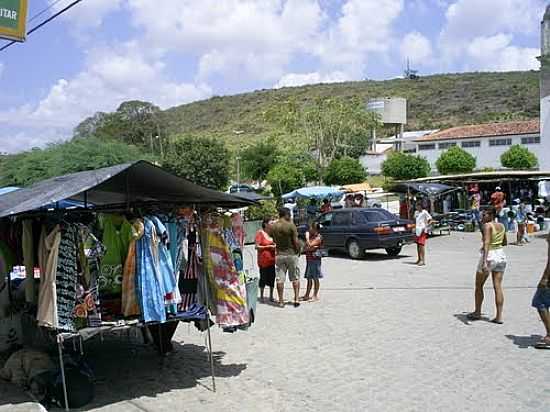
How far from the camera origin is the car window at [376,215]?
18.6 m

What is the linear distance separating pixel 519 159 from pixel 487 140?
8.82 m

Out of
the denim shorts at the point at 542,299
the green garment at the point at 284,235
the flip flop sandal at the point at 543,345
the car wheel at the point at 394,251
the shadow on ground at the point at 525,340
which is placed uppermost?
the green garment at the point at 284,235

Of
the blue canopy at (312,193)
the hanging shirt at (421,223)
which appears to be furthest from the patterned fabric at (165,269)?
the blue canopy at (312,193)

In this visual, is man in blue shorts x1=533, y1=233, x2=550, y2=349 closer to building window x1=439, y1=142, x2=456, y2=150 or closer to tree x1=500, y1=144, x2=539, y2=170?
tree x1=500, y1=144, x2=539, y2=170

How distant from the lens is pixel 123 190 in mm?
7691

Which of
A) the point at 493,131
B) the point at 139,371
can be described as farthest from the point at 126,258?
the point at 493,131

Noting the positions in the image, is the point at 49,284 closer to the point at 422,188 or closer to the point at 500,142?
the point at 422,188

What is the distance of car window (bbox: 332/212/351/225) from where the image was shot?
757 inches

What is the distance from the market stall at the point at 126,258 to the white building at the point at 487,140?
48.8 meters

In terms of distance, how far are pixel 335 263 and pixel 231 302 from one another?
1138cm

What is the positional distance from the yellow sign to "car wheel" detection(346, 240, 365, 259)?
41.7 ft

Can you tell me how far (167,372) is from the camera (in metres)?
7.46

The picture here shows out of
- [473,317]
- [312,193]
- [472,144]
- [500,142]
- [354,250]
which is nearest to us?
[473,317]

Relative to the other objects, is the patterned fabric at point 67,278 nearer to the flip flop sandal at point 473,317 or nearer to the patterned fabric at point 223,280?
the patterned fabric at point 223,280
